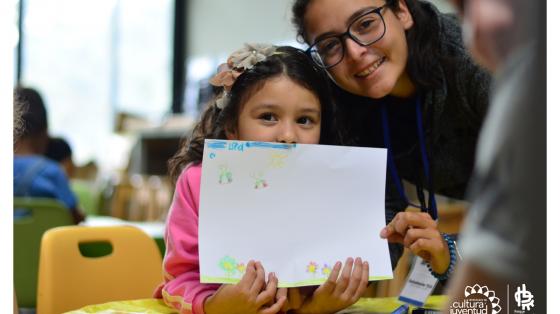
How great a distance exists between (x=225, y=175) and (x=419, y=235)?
0.25 m

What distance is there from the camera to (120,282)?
41.3 inches

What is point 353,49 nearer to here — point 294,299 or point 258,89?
point 258,89

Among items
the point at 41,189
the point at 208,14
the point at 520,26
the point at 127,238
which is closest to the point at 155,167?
the point at 41,189

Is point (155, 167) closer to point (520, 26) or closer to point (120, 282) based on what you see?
point (120, 282)

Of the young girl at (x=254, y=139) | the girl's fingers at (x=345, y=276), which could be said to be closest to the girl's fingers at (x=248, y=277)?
the young girl at (x=254, y=139)

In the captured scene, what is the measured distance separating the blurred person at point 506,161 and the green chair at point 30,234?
0.75 meters

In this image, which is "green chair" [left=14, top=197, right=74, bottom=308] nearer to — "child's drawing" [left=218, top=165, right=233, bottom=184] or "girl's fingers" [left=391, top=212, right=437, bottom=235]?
"child's drawing" [left=218, top=165, right=233, bottom=184]

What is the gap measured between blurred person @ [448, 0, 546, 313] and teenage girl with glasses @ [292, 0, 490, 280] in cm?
26

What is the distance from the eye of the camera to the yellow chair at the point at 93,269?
3.17 ft

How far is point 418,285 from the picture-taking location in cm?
94

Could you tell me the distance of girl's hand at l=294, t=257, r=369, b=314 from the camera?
0.80 meters

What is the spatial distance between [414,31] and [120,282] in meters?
0.58

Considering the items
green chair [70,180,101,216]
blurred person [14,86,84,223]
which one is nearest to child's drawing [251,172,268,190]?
blurred person [14,86,84,223]

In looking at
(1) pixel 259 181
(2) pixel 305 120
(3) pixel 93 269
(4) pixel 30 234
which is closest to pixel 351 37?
(2) pixel 305 120
